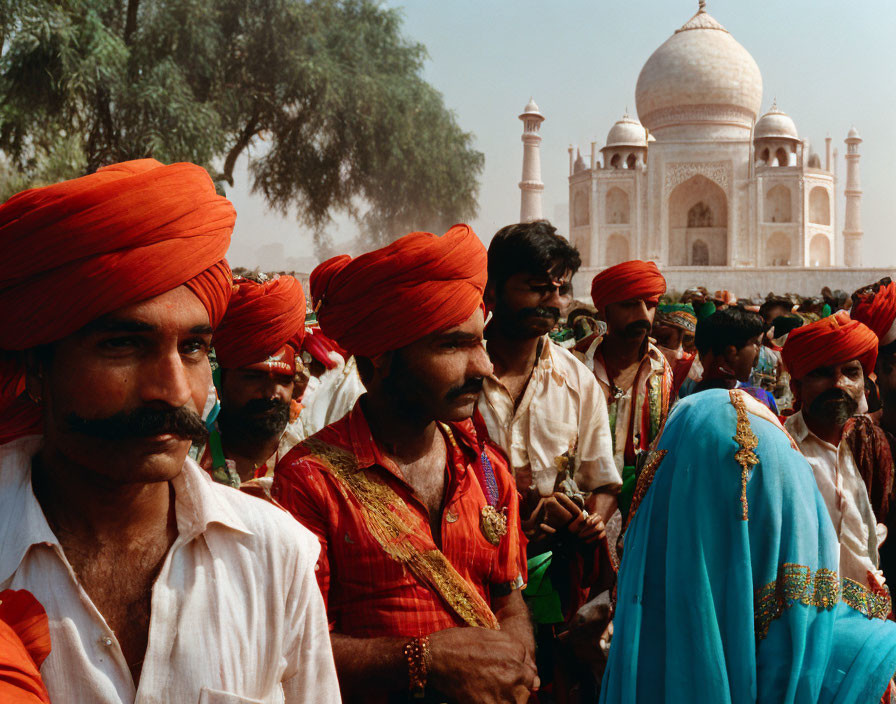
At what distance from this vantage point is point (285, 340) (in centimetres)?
294

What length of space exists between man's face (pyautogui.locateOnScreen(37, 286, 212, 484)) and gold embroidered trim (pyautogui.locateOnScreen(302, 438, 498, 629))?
58cm

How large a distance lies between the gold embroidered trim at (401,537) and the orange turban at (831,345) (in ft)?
7.21

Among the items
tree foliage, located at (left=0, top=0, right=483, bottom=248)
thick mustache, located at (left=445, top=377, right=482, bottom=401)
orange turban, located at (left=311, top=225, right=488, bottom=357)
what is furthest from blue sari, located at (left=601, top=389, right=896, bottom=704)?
tree foliage, located at (left=0, top=0, right=483, bottom=248)

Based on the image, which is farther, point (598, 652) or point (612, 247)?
point (612, 247)

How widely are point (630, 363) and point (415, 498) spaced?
2521 millimetres

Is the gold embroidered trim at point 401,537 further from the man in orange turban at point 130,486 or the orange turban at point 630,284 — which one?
the orange turban at point 630,284

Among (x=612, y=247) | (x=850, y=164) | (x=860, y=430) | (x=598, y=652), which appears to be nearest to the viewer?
(x=598, y=652)

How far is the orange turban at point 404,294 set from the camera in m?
2.04

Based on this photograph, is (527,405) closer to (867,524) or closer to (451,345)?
(451,345)

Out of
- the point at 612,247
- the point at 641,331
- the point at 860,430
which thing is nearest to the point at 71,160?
the point at 641,331

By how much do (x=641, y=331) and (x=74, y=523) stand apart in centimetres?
337

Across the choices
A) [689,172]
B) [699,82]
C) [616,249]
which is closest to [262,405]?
[689,172]

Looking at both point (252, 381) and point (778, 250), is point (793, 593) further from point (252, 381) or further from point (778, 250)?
point (778, 250)

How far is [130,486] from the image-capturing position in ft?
4.56
